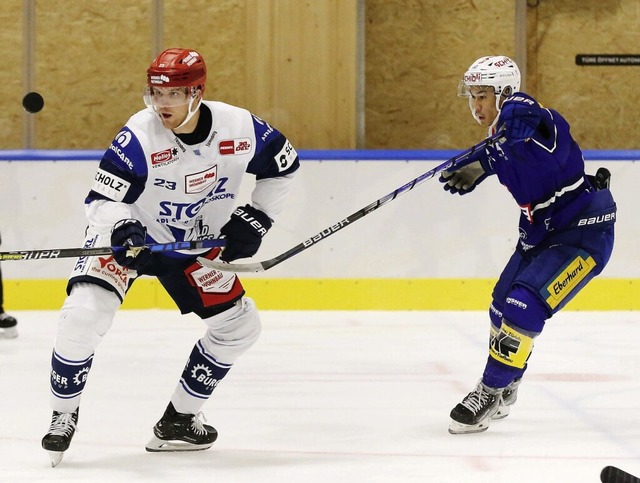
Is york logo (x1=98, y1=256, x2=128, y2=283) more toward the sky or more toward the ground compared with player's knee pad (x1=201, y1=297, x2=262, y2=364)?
more toward the sky

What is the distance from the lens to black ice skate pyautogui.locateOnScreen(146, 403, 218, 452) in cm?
313

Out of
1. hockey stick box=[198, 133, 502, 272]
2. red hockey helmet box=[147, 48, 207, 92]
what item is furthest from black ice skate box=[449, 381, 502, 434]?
red hockey helmet box=[147, 48, 207, 92]

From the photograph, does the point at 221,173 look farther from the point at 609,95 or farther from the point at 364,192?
the point at 609,95

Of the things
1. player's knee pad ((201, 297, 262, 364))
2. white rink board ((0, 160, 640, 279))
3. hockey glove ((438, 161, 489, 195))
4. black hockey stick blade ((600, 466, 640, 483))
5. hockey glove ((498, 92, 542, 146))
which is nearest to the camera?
black hockey stick blade ((600, 466, 640, 483))

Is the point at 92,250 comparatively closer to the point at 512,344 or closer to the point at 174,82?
the point at 174,82

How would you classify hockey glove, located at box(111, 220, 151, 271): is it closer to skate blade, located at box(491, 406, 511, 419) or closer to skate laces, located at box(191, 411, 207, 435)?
skate laces, located at box(191, 411, 207, 435)

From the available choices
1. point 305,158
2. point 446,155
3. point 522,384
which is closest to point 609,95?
point 446,155

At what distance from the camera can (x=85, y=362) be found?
2.90 meters

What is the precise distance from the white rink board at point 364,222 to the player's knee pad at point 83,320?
10.7 feet

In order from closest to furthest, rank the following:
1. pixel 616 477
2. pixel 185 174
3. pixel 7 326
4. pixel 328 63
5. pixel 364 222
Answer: pixel 616 477, pixel 185 174, pixel 7 326, pixel 364 222, pixel 328 63

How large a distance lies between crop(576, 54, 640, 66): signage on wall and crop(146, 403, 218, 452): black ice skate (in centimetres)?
517

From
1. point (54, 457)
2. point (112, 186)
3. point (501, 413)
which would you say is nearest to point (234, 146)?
point (112, 186)

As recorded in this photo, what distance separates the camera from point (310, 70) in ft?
23.2

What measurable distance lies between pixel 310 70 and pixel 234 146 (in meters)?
4.07
